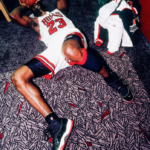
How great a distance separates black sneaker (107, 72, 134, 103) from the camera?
Answer: 1137 millimetres

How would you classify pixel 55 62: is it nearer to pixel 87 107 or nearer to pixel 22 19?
pixel 87 107

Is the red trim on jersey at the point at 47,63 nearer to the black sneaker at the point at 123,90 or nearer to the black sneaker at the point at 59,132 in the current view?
the black sneaker at the point at 59,132

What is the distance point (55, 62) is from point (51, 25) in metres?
0.43

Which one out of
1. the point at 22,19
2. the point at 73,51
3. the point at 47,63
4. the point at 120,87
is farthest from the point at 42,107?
the point at 22,19

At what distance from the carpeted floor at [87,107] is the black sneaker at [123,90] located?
0.17 feet

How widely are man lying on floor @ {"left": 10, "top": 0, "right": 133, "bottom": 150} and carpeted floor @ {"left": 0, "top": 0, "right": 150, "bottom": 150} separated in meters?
0.11

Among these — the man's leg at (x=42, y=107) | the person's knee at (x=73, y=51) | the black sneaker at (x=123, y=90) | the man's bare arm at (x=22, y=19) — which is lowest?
the black sneaker at (x=123, y=90)

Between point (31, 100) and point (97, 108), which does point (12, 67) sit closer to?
point (31, 100)

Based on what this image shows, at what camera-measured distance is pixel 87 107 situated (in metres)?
1.17

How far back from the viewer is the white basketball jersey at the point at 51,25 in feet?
3.85

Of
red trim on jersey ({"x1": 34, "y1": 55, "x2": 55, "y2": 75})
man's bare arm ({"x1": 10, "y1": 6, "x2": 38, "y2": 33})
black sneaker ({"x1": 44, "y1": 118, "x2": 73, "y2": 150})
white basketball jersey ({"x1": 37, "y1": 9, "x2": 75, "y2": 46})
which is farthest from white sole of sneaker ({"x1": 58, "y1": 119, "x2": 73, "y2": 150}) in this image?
man's bare arm ({"x1": 10, "y1": 6, "x2": 38, "y2": 33})

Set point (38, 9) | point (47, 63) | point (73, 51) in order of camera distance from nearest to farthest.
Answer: point (73, 51), point (47, 63), point (38, 9)

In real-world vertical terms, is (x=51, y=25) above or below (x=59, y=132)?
above

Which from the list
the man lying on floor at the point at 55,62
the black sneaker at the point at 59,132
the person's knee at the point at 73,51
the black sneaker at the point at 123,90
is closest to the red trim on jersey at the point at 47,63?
the man lying on floor at the point at 55,62
